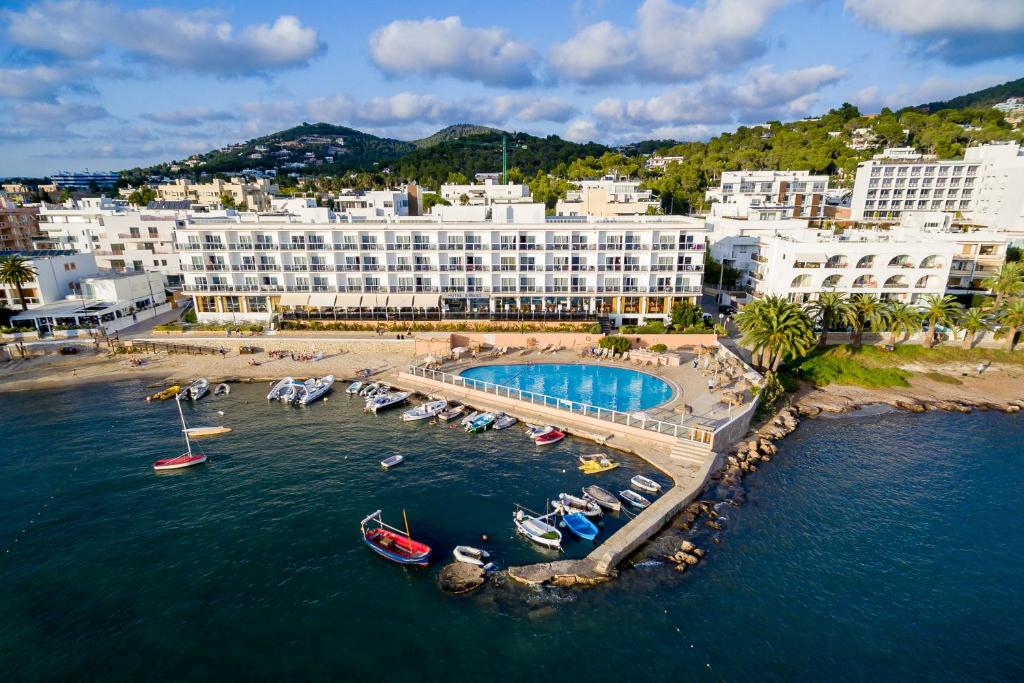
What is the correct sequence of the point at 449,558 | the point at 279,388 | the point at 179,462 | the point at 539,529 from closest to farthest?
the point at 449,558
the point at 539,529
the point at 179,462
the point at 279,388

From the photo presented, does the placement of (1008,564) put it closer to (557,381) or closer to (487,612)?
(487,612)

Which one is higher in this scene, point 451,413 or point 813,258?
point 813,258

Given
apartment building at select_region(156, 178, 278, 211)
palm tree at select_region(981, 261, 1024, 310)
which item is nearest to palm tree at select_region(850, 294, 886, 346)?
palm tree at select_region(981, 261, 1024, 310)

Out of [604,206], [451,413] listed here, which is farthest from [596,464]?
[604,206]

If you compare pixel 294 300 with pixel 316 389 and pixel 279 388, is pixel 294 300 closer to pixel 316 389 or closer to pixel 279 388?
pixel 279 388

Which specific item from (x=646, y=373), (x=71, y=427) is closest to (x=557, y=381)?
(x=646, y=373)

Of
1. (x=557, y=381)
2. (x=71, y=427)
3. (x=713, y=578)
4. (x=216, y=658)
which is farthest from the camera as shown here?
(x=557, y=381)

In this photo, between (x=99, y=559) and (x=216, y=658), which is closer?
(x=216, y=658)
